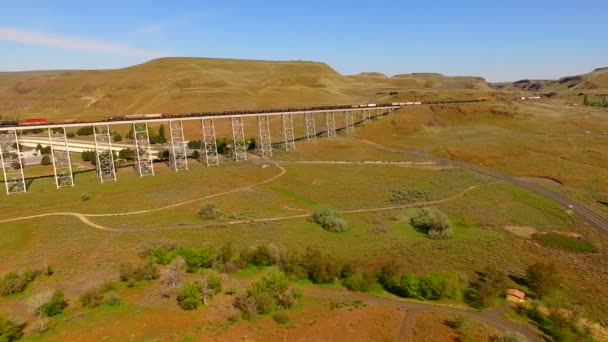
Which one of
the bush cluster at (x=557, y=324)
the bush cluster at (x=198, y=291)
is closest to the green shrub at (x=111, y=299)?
the bush cluster at (x=198, y=291)

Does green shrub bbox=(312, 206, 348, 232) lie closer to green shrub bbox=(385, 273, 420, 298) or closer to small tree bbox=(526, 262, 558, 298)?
green shrub bbox=(385, 273, 420, 298)

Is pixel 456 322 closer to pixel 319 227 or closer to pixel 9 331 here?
pixel 319 227

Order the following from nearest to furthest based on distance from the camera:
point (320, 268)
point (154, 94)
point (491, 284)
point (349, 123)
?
point (491, 284)
point (320, 268)
point (349, 123)
point (154, 94)

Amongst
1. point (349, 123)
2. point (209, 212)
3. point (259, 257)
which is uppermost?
point (349, 123)

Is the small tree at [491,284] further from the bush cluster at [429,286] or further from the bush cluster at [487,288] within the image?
the bush cluster at [429,286]

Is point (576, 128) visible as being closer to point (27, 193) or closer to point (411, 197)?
point (411, 197)

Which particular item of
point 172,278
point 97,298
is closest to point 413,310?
point 172,278

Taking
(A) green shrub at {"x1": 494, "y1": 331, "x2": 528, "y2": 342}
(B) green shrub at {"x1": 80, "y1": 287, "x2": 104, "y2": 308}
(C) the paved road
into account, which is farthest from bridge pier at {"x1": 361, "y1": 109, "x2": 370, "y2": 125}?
(B) green shrub at {"x1": 80, "y1": 287, "x2": 104, "y2": 308}
